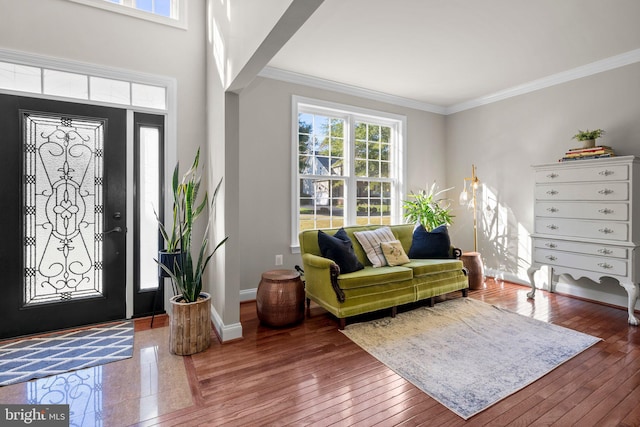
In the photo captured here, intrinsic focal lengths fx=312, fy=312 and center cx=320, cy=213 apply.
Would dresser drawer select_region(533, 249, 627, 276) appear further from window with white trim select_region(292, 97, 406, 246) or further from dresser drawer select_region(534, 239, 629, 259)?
window with white trim select_region(292, 97, 406, 246)

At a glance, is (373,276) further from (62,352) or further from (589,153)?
(589,153)

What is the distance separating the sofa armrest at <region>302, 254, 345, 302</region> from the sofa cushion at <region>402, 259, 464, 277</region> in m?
0.97

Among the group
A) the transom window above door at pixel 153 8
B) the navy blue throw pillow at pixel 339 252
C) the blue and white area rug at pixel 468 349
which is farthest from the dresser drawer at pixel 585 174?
the transom window above door at pixel 153 8

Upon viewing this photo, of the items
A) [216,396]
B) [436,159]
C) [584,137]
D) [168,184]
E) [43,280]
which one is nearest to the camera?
[216,396]

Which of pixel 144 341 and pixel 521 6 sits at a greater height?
pixel 521 6

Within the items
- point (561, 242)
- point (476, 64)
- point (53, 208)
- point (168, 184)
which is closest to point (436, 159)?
point (476, 64)

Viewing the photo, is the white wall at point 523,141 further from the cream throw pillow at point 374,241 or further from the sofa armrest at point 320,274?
the sofa armrest at point 320,274

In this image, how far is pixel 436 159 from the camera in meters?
5.37

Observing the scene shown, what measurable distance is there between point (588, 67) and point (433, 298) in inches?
130

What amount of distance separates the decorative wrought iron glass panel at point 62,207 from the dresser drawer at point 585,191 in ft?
15.9

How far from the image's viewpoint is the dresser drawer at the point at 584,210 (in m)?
3.15

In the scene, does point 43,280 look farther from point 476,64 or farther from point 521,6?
point 476,64

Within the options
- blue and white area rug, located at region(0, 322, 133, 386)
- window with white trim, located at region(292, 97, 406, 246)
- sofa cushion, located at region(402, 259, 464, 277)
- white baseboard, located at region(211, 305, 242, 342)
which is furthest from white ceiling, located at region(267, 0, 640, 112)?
blue and white area rug, located at region(0, 322, 133, 386)

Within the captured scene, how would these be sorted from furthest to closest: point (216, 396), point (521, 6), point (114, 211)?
point (114, 211) → point (521, 6) → point (216, 396)
